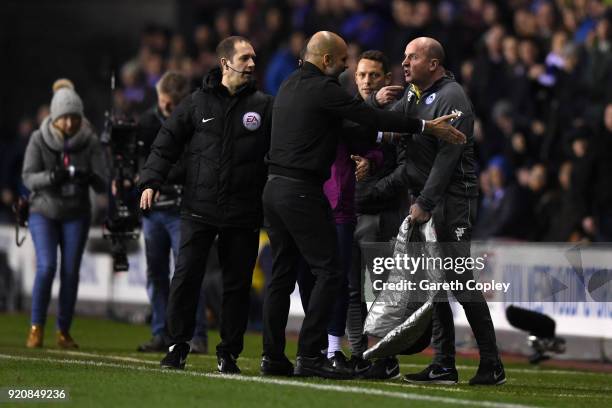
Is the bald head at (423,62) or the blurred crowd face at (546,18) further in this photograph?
the blurred crowd face at (546,18)

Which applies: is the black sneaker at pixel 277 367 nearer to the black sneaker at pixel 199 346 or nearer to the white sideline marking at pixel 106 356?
the white sideline marking at pixel 106 356

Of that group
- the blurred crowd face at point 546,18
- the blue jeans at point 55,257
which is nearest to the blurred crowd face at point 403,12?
the blurred crowd face at point 546,18

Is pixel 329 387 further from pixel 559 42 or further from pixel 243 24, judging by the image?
pixel 243 24

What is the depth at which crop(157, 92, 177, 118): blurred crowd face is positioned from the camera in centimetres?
1294

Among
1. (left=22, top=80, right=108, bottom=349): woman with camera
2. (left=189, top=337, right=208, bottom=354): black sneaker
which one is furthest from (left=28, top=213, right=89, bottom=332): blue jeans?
(left=189, top=337, right=208, bottom=354): black sneaker

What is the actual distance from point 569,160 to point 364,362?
21.8ft

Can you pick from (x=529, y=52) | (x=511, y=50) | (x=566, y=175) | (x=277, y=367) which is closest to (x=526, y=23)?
(x=511, y=50)

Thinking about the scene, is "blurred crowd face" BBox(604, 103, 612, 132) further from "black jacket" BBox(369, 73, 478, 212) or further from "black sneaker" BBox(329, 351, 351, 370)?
"black sneaker" BBox(329, 351, 351, 370)

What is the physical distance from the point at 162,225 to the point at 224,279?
2.63 metres

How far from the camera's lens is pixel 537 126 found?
1758 centimetres

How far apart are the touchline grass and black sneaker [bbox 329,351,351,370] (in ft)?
1.26

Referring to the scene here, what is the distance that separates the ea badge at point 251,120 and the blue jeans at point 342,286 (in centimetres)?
96

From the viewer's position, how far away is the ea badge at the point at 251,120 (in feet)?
34.2

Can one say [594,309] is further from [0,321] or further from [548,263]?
[0,321]
